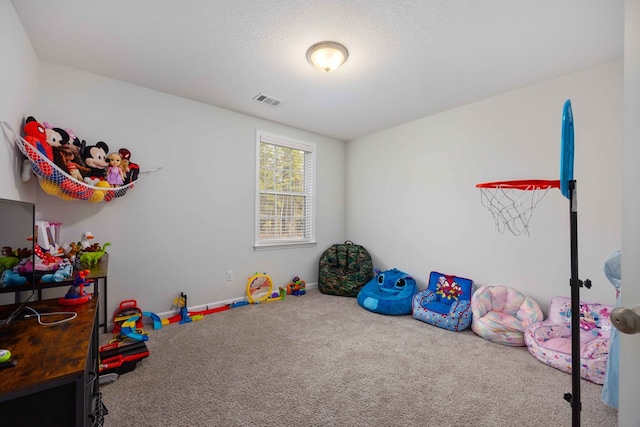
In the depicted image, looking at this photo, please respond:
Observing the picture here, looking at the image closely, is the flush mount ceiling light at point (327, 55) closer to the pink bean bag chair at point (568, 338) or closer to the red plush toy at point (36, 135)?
the red plush toy at point (36, 135)

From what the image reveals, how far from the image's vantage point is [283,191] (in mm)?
4035

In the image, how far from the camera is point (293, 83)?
2.70 metres

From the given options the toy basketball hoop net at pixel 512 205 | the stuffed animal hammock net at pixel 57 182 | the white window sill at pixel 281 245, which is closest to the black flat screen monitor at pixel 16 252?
the stuffed animal hammock net at pixel 57 182

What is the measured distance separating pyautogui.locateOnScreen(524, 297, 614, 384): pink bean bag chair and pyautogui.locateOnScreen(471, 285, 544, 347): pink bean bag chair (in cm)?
9

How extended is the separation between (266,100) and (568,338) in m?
3.60

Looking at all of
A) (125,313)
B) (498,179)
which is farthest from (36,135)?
(498,179)

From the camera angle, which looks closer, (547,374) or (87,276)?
(87,276)

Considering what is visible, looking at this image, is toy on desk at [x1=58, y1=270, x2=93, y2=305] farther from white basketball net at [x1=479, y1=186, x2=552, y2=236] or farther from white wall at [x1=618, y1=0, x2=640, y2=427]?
white basketball net at [x1=479, y1=186, x2=552, y2=236]

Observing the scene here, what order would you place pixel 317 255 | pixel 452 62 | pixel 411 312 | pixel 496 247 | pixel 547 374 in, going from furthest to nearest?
pixel 317 255, pixel 411 312, pixel 496 247, pixel 452 62, pixel 547 374

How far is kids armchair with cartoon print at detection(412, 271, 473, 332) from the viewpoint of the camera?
2797 millimetres

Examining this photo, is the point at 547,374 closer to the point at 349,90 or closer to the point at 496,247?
the point at 496,247

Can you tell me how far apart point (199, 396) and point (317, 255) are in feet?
9.12

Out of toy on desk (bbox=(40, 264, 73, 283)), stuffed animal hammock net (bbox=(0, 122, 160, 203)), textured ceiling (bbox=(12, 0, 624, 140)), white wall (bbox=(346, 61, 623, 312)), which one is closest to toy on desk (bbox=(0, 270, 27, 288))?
toy on desk (bbox=(40, 264, 73, 283))

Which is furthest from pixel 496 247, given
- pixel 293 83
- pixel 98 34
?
pixel 98 34
